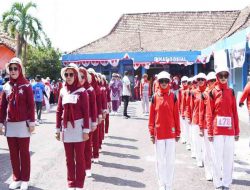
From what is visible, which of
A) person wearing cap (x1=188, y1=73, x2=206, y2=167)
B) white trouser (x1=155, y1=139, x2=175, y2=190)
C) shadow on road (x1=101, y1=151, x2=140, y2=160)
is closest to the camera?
white trouser (x1=155, y1=139, x2=175, y2=190)

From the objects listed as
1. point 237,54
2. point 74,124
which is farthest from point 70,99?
point 237,54

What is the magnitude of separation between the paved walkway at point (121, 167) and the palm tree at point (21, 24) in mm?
23820

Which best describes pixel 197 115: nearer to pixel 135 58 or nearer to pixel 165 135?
pixel 165 135

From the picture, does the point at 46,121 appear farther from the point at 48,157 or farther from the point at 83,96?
the point at 83,96

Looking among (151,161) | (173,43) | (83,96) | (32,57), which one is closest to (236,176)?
(151,161)

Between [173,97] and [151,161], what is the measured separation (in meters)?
3.21

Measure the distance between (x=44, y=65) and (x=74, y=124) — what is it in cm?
3313

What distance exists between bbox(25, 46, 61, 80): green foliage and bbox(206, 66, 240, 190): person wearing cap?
32.8 meters

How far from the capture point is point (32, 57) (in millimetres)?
39906

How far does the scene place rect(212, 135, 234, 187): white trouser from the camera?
7180 millimetres

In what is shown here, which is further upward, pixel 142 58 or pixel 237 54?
pixel 142 58

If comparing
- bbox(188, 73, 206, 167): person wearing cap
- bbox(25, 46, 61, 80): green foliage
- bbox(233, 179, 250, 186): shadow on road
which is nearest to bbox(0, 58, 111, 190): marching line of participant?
bbox(188, 73, 206, 167): person wearing cap

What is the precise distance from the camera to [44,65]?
39312 mm

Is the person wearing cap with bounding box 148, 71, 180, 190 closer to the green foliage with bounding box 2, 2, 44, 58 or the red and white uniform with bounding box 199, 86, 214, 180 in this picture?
the red and white uniform with bounding box 199, 86, 214, 180
